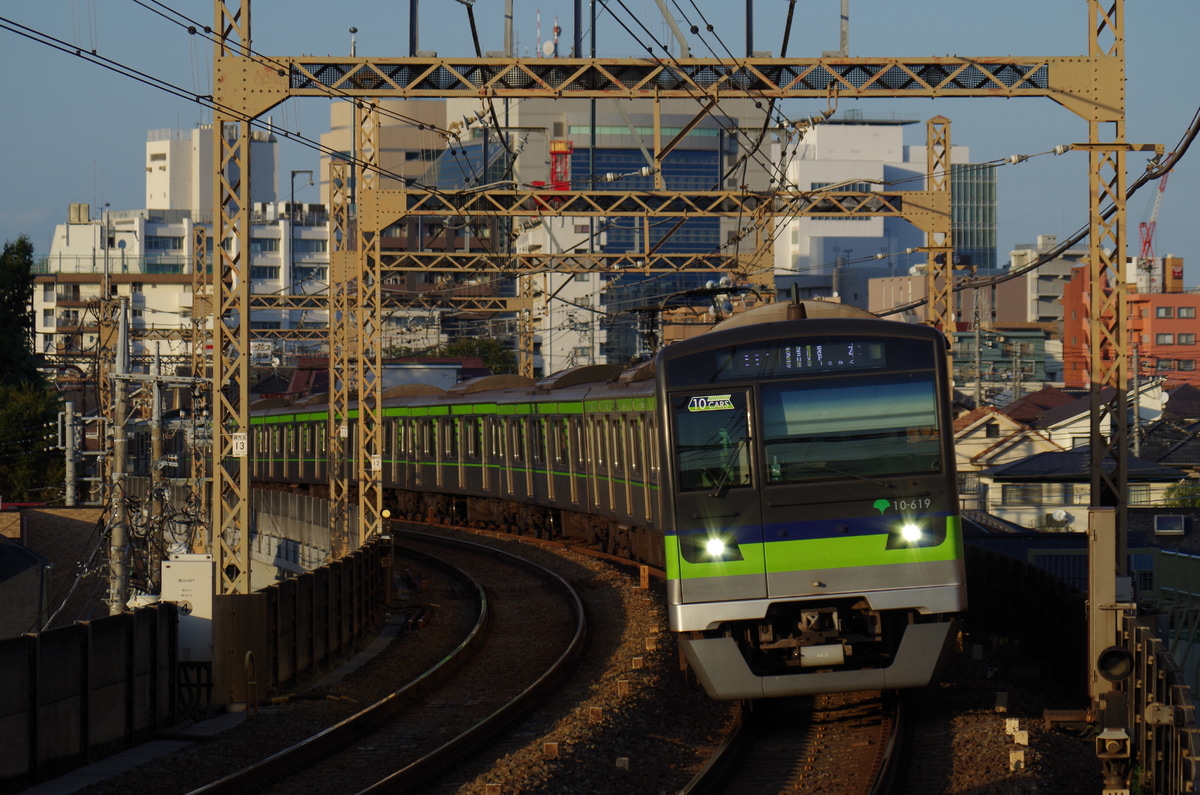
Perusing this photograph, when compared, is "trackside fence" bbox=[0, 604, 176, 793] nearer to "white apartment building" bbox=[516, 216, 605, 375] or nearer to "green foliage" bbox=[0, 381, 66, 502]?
"green foliage" bbox=[0, 381, 66, 502]

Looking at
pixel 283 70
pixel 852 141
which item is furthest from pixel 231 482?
pixel 852 141

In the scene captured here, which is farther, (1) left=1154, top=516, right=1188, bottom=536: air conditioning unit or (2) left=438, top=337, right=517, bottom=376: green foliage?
(2) left=438, top=337, right=517, bottom=376: green foliage

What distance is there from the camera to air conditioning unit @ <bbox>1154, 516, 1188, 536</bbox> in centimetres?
2677

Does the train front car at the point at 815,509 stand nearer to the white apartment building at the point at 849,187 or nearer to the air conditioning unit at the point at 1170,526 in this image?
the air conditioning unit at the point at 1170,526

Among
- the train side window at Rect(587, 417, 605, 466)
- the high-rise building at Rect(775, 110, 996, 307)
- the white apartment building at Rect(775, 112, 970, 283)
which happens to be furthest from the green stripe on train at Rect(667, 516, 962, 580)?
the white apartment building at Rect(775, 112, 970, 283)

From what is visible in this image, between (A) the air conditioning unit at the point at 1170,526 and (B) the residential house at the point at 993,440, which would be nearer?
(A) the air conditioning unit at the point at 1170,526

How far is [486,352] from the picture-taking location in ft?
257

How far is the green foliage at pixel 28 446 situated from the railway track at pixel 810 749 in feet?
120

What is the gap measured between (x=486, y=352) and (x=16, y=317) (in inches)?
1234

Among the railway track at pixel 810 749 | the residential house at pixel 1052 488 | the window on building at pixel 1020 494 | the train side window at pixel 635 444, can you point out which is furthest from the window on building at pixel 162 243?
the railway track at pixel 810 749

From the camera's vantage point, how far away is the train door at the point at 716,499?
10.0 meters

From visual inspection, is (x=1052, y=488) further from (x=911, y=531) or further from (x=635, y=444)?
(x=911, y=531)

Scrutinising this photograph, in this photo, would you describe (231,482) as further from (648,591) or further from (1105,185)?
(1105,185)

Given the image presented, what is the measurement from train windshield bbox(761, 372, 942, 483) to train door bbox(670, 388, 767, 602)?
0.65 ft
